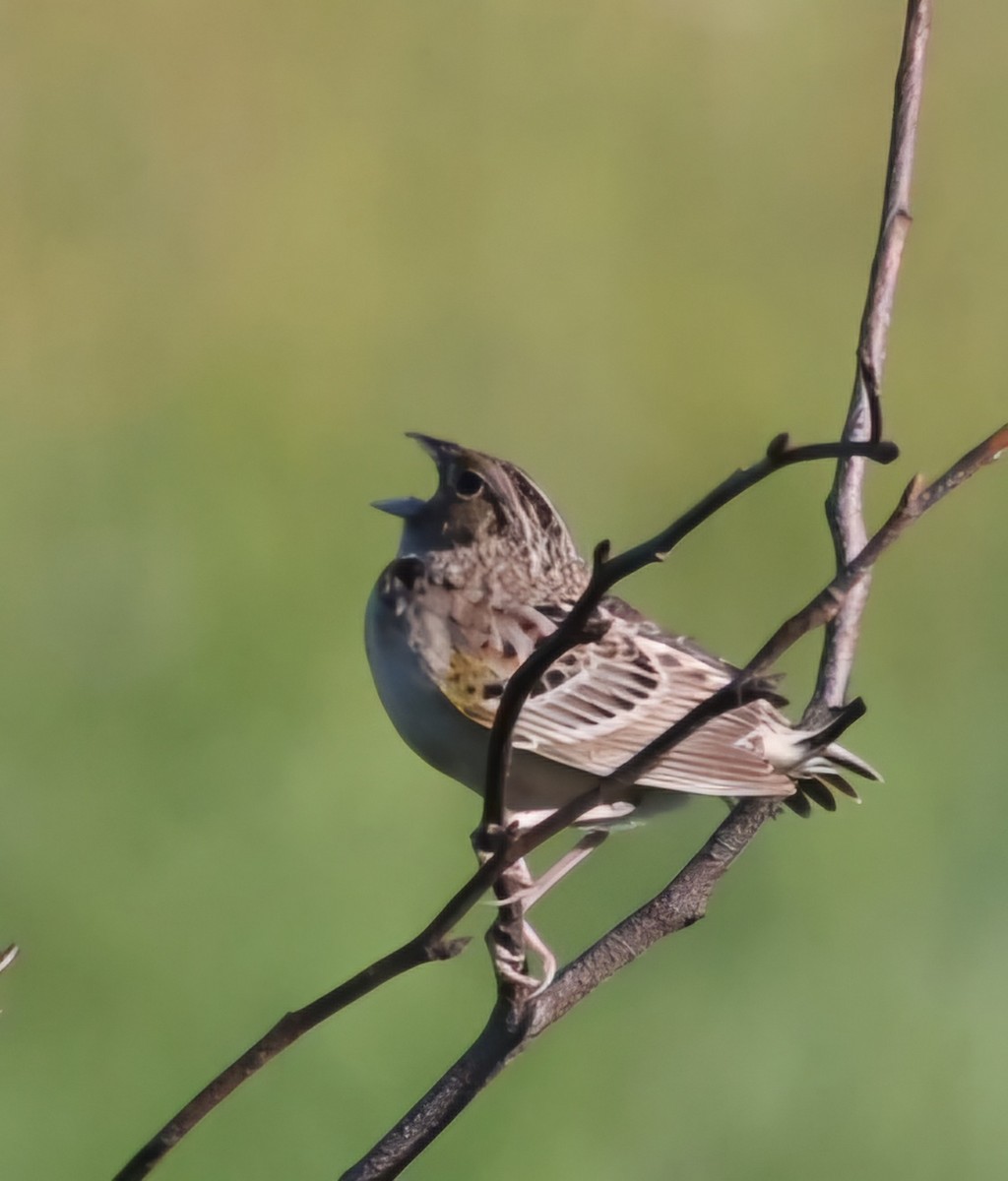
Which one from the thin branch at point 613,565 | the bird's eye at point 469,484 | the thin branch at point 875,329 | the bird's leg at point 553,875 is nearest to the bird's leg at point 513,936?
the bird's leg at point 553,875

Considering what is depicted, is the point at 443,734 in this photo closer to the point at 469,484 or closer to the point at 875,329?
the point at 469,484

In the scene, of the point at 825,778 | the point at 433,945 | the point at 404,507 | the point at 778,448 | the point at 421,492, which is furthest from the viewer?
the point at 421,492

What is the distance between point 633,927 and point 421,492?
2763mm

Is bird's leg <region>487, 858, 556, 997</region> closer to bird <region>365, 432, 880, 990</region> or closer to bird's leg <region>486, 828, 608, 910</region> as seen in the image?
bird's leg <region>486, 828, 608, 910</region>

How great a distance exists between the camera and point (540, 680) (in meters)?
2.08

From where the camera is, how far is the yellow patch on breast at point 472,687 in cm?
220

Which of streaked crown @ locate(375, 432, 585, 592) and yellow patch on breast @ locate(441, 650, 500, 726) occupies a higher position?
streaked crown @ locate(375, 432, 585, 592)

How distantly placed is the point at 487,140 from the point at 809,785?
3.93m

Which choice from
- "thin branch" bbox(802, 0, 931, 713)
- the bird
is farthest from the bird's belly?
"thin branch" bbox(802, 0, 931, 713)

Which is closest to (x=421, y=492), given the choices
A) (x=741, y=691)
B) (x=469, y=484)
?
(x=469, y=484)

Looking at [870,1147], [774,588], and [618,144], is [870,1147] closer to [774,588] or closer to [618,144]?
[774,588]

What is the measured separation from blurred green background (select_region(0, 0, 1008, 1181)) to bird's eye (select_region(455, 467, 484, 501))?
1411mm

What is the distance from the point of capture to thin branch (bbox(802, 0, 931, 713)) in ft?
5.92

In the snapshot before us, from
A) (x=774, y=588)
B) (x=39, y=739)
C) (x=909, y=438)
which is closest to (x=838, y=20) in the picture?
(x=909, y=438)
